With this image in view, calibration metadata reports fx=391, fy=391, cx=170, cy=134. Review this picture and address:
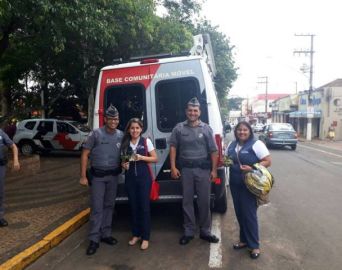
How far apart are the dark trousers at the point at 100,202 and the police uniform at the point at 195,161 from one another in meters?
0.95

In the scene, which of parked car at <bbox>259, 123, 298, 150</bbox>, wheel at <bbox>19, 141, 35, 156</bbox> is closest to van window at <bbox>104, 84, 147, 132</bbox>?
wheel at <bbox>19, 141, 35, 156</bbox>

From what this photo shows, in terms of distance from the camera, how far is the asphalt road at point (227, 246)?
15.1 feet

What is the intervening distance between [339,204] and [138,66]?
4.87m

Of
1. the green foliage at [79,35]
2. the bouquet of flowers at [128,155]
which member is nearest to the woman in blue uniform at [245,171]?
the bouquet of flowers at [128,155]

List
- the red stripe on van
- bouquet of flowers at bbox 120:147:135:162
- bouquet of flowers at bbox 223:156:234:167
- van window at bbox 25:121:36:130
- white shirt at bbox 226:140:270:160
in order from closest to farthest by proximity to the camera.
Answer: white shirt at bbox 226:140:270:160 < bouquet of flowers at bbox 223:156:234:167 < bouquet of flowers at bbox 120:147:135:162 < the red stripe on van < van window at bbox 25:121:36:130

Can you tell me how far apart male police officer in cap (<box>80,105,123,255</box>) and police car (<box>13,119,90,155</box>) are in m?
11.2

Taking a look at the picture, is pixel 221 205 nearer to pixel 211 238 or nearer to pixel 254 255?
pixel 211 238

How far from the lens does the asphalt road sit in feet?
15.1

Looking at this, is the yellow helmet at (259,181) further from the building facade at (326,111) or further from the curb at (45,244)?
the building facade at (326,111)

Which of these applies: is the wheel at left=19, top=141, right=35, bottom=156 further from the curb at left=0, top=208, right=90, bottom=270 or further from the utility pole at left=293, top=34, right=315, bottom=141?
the utility pole at left=293, top=34, right=315, bottom=141

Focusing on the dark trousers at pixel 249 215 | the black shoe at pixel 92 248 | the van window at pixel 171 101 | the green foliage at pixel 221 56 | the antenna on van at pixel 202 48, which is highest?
the green foliage at pixel 221 56

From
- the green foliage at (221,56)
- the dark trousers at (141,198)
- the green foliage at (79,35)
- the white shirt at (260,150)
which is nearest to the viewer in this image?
the white shirt at (260,150)

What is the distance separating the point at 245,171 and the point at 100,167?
1.87m

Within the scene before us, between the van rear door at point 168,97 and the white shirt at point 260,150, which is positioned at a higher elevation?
the van rear door at point 168,97
